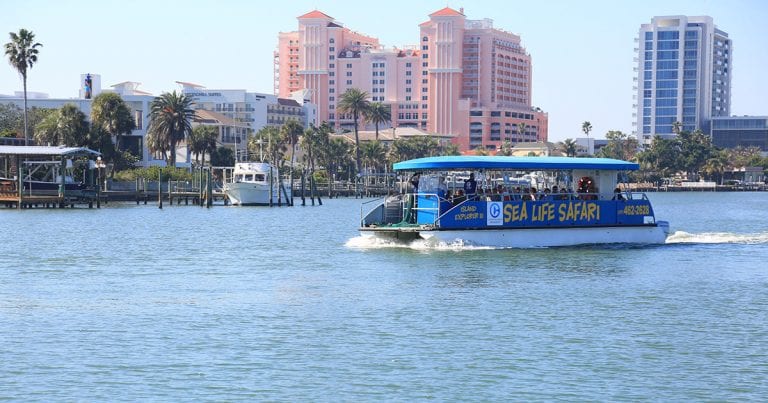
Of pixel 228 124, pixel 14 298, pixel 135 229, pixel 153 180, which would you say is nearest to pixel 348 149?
pixel 228 124

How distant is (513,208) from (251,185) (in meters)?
57.4

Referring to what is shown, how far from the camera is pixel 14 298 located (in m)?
31.4

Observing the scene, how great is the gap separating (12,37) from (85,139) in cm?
1271

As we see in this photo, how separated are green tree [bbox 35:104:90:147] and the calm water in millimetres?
60988

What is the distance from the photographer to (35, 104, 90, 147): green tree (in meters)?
107

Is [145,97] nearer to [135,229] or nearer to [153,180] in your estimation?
[153,180]

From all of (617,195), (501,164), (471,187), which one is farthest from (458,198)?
(617,195)

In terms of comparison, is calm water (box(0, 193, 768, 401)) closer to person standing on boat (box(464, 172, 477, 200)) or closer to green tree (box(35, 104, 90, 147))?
person standing on boat (box(464, 172, 477, 200))

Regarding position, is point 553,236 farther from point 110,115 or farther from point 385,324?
point 110,115

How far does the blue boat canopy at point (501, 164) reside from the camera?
42.8 m

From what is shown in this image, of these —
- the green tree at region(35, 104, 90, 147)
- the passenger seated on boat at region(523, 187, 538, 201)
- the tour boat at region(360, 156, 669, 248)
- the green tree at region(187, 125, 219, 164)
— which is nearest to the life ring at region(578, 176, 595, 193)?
the tour boat at region(360, 156, 669, 248)

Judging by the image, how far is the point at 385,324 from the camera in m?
27.0

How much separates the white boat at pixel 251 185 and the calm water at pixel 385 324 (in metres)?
50.3

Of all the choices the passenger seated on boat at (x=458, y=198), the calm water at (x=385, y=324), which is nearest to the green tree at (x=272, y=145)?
the calm water at (x=385, y=324)
